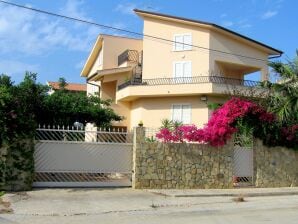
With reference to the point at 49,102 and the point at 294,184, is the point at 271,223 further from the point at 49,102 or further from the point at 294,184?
the point at 49,102

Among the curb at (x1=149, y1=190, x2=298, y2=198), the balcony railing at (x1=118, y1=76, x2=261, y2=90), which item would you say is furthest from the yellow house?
the curb at (x1=149, y1=190, x2=298, y2=198)

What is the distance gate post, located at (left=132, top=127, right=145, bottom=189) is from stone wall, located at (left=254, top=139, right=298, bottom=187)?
18.5ft

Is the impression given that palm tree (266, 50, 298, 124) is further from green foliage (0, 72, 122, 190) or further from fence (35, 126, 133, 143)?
green foliage (0, 72, 122, 190)

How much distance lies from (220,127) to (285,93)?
15.4ft

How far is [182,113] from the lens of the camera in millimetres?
31094

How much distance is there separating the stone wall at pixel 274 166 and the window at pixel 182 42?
12.7 meters

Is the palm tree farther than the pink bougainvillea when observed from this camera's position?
Yes

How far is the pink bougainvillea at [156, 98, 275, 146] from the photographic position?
60.6 ft

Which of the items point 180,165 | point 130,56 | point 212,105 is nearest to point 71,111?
point 180,165

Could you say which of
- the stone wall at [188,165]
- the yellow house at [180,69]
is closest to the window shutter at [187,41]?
the yellow house at [180,69]

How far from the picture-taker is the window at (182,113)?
30.9 m

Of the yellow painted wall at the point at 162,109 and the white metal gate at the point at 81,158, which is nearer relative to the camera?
the white metal gate at the point at 81,158

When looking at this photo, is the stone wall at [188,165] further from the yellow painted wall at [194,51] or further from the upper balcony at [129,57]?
the upper balcony at [129,57]

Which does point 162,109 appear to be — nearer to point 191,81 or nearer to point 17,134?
point 191,81
